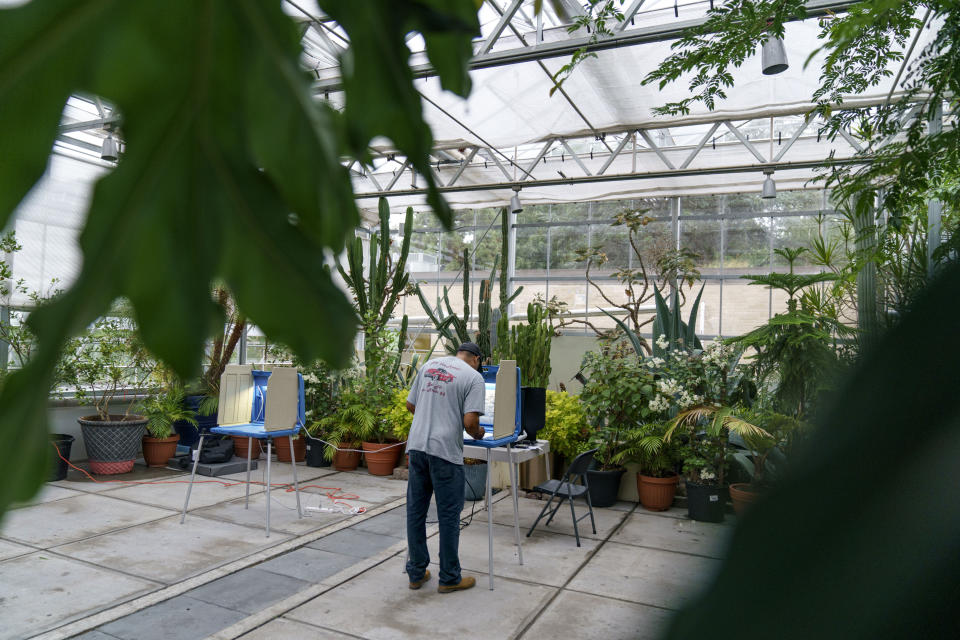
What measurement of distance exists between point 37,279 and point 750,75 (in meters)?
9.06

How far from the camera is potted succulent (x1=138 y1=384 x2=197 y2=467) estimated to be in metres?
7.63

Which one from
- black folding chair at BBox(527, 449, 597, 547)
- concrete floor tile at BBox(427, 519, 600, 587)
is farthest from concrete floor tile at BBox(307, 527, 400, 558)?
black folding chair at BBox(527, 449, 597, 547)

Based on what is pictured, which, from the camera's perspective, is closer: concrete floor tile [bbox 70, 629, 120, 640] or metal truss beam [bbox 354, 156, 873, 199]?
concrete floor tile [bbox 70, 629, 120, 640]

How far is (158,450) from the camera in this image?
7668mm

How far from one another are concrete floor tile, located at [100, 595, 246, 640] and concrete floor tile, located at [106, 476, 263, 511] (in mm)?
2145

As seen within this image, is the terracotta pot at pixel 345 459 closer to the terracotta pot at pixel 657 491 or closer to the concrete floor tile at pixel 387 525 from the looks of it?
the concrete floor tile at pixel 387 525

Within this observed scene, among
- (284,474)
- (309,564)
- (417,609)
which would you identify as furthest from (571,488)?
(284,474)

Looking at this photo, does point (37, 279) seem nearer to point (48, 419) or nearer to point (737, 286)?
point (48, 419)

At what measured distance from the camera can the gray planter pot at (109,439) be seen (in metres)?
7.11

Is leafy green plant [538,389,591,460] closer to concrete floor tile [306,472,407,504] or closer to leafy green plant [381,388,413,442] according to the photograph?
leafy green plant [381,388,413,442]

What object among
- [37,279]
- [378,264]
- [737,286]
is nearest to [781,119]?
[737,286]

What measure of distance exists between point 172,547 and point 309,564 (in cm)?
104

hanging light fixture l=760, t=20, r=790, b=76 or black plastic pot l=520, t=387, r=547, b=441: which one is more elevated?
hanging light fixture l=760, t=20, r=790, b=76

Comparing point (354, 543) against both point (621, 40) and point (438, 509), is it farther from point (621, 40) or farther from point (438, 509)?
point (621, 40)
